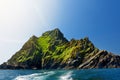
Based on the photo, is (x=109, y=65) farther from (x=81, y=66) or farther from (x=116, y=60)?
(x=81, y=66)

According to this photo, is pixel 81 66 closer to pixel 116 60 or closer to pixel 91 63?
pixel 91 63

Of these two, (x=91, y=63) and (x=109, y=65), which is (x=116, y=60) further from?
(x=91, y=63)

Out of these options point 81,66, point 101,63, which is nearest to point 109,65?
point 101,63

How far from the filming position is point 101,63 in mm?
197375

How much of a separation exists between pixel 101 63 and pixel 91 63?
812 cm

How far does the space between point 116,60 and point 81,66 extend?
29.2 m

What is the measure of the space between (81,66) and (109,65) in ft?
73.9

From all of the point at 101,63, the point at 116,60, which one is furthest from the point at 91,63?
the point at 116,60

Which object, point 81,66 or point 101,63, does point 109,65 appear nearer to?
point 101,63

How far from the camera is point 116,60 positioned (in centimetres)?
19912

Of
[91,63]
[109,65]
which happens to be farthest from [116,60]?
[91,63]

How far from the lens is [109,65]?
195 meters

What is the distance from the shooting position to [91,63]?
19925 centimetres

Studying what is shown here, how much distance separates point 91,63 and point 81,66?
28.5 ft
